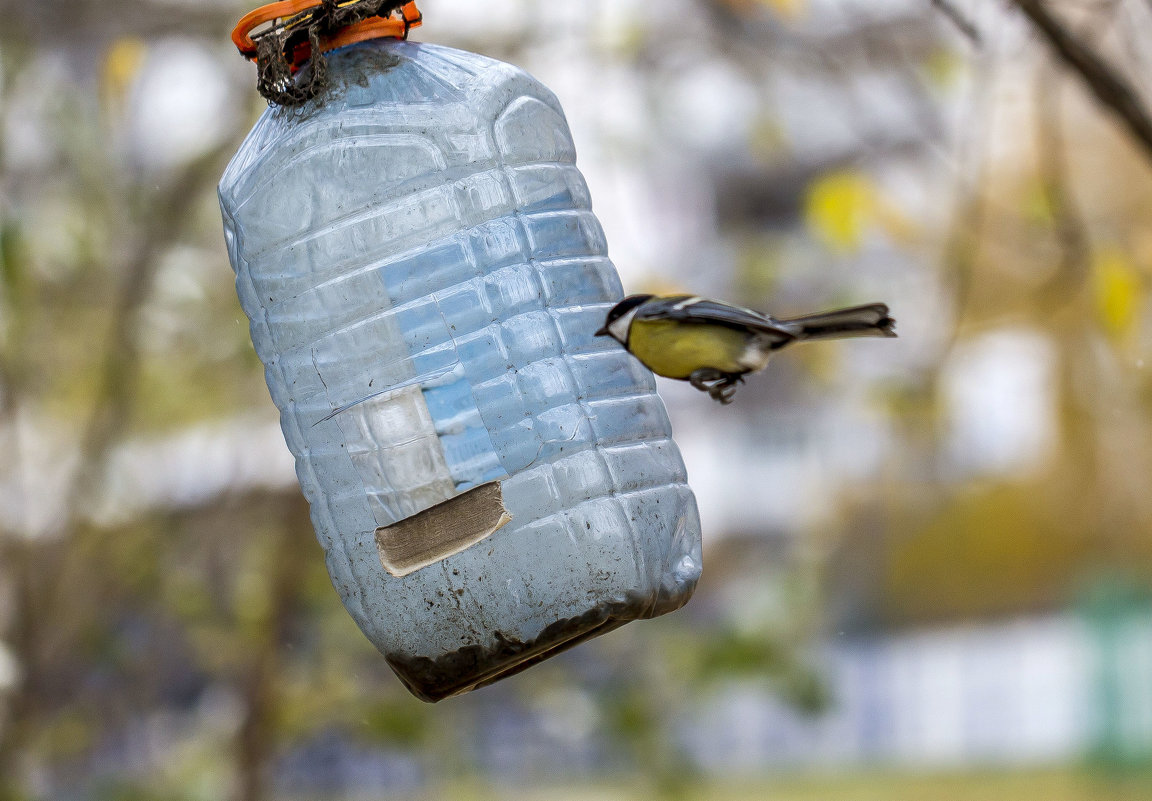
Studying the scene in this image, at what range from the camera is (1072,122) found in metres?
7.71

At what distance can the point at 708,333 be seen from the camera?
1.70m

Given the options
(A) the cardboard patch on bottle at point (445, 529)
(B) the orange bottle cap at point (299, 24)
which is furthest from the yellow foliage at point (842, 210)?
(A) the cardboard patch on bottle at point (445, 529)

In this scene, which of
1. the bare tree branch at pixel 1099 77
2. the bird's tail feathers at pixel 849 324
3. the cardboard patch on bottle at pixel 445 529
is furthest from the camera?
the bare tree branch at pixel 1099 77

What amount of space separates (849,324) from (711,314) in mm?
218

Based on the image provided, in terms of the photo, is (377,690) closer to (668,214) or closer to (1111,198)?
(668,214)

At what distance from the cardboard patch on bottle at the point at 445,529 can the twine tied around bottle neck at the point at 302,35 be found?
54 centimetres

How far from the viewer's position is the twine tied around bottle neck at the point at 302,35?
1.46m

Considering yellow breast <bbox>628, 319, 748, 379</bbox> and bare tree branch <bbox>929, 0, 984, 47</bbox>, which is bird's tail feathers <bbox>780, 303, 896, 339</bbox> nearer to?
yellow breast <bbox>628, 319, 748, 379</bbox>

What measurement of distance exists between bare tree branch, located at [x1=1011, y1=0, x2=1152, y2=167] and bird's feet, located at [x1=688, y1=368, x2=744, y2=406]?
725 mm

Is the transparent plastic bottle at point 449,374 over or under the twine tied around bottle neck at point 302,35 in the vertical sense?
under

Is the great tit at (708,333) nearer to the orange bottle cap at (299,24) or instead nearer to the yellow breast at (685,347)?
the yellow breast at (685,347)

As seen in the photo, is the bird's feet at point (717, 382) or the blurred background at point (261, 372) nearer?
the bird's feet at point (717, 382)

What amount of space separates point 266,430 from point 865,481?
5498 mm

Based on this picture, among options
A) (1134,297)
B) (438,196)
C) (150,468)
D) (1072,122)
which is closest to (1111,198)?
(1072,122)
